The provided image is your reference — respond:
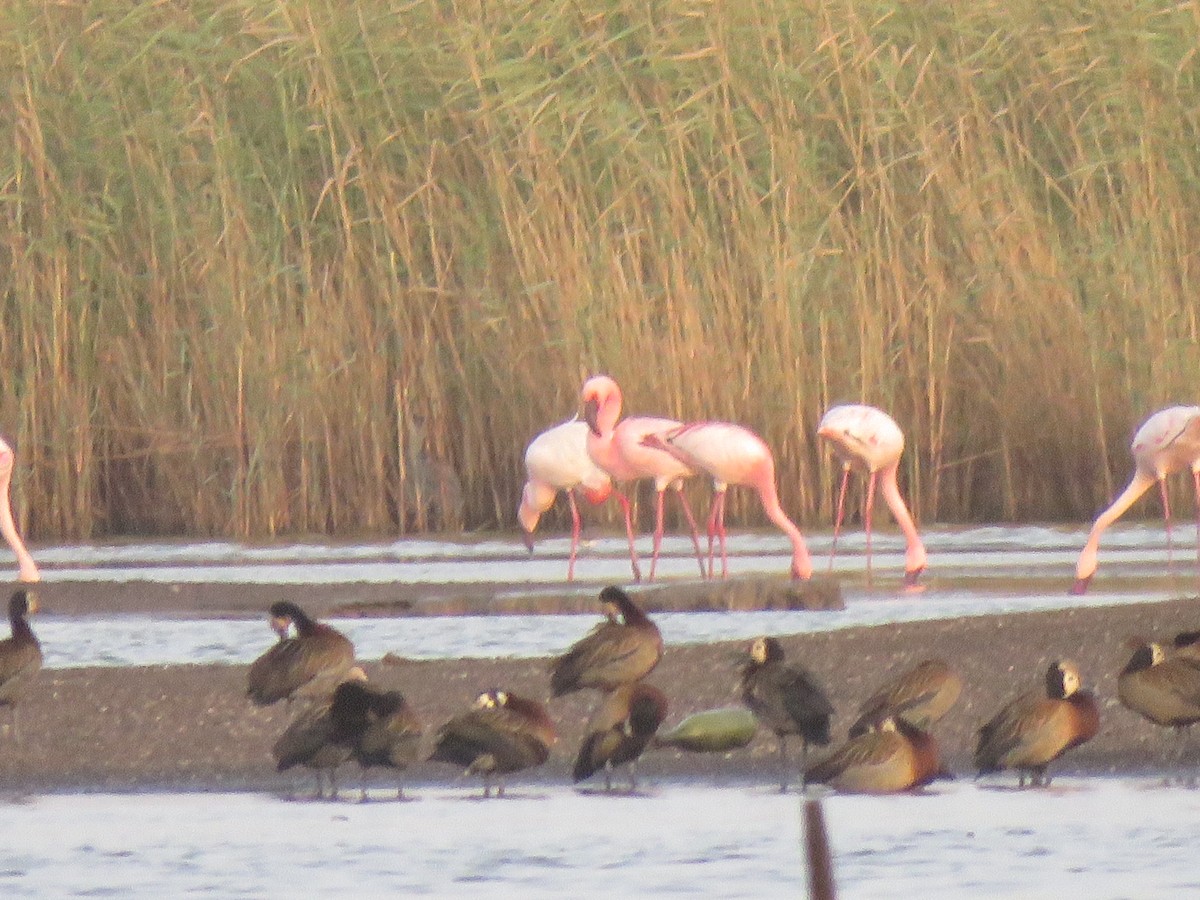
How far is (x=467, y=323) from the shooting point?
1430cm

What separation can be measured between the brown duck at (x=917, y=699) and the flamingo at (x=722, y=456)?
458cm

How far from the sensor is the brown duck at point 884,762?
24.3 feet

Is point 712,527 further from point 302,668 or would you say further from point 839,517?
point 302,668

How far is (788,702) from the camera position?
7.66 m

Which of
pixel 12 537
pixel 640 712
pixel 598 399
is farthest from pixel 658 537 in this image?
pixel 640 712

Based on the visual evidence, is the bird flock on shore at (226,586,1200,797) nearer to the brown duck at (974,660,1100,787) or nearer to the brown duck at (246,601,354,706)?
the brown duck at (974,660,1100,787)

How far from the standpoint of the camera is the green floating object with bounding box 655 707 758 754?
805 centimetres

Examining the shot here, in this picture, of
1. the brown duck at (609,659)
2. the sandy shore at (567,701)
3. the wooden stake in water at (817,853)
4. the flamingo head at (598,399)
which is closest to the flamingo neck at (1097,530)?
the sandy shore at (567,701)

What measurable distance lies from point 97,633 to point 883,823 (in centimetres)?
396

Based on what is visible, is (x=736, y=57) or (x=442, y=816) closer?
(x=442, y=816)

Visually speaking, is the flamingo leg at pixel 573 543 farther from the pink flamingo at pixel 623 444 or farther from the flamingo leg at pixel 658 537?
the flamingo leg at pixel 658 537

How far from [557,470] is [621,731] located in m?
5.65

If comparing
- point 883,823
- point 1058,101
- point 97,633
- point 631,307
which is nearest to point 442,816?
point 883,823

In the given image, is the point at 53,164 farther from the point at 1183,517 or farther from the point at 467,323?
the point at 1183,517
